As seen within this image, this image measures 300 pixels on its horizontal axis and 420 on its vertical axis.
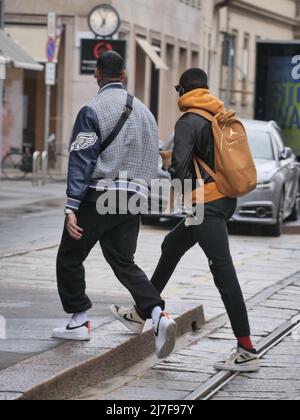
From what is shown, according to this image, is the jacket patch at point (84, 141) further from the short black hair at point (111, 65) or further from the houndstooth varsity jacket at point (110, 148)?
the short black hair at point (111, 65)

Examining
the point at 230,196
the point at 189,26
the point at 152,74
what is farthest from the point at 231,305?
the point at 189,26

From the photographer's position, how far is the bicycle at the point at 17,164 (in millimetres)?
34375

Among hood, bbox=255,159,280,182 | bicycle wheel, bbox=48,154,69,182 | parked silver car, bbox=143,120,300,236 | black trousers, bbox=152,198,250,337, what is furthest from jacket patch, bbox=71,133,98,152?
bicycle wheel, bbox=48,154,69,182

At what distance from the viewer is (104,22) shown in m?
29.8

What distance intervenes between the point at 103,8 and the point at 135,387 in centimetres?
2232

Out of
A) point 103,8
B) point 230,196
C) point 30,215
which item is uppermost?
Answer: point 103,8

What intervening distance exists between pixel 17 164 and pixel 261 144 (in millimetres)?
13799

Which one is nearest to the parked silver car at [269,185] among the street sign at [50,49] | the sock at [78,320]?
the sock at [78,320]

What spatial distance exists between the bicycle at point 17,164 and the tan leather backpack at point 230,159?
25.5 meters

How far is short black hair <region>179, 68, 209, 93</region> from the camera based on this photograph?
30.0 feet

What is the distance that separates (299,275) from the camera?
588 inches

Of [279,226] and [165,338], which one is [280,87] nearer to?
[279,226]

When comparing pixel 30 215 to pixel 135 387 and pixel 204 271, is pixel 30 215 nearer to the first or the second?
pixel 204 271

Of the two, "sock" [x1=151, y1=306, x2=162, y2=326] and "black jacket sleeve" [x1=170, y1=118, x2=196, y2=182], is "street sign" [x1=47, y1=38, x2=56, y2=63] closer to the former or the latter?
"black jacket sleeve" [x1=170, y1=118, x2=196, y2=182]
